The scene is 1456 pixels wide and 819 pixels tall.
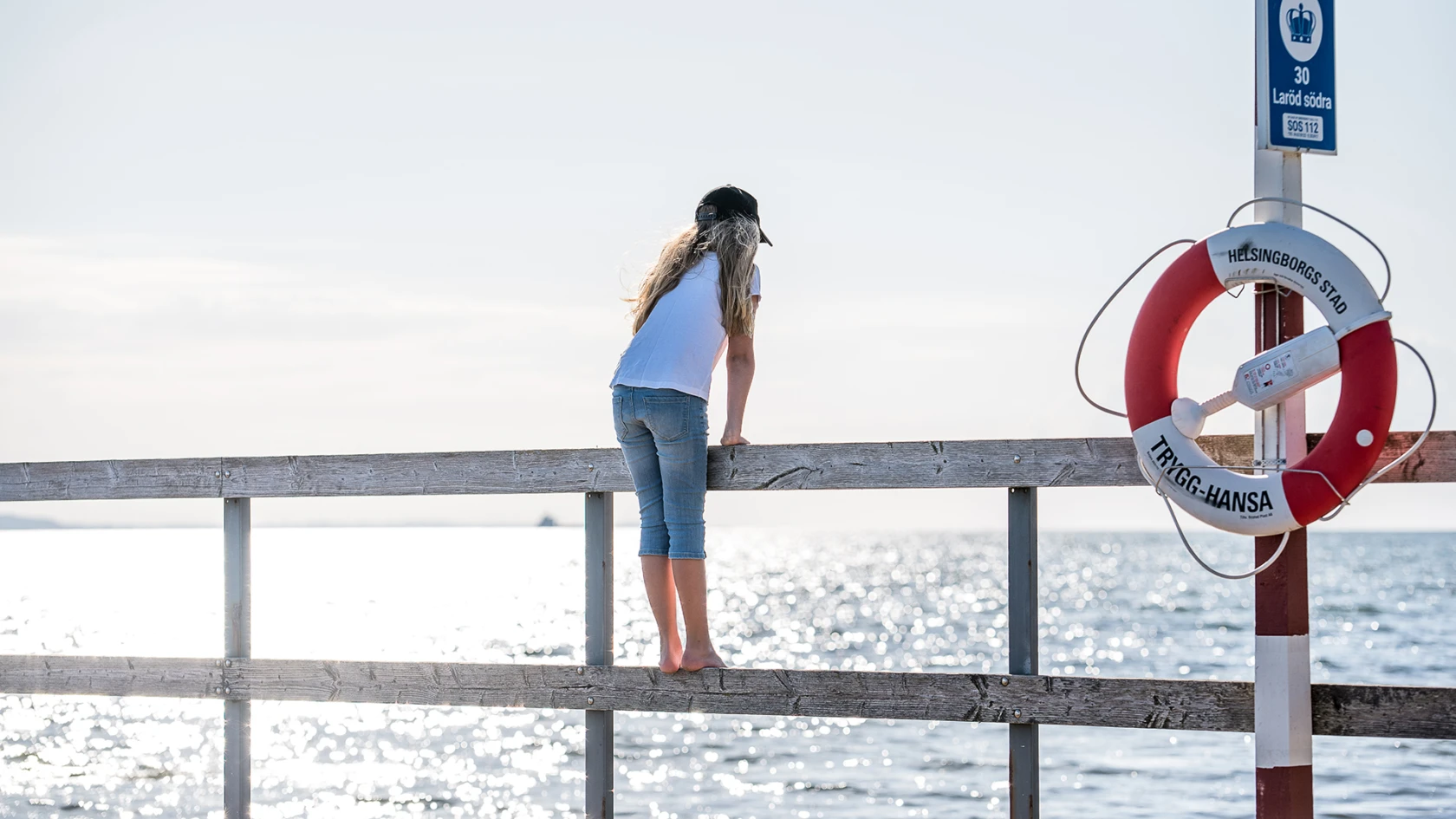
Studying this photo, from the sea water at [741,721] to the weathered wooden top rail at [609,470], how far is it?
116 cm

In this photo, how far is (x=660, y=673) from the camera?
10.3ft

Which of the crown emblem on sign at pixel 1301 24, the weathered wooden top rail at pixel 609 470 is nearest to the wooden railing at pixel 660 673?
the weathered wooden top rail at pixel 609 470

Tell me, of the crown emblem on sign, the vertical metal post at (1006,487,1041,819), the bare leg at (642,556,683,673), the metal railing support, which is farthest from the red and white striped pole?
the metal railing support

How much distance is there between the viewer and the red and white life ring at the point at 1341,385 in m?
2.71

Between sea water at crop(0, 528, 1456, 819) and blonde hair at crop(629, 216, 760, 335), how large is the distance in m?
2.29

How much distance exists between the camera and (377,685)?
10.8 ft

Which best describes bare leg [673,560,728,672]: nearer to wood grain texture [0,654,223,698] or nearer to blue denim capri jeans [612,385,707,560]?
blue denim capri jeans [612,385,707,560]

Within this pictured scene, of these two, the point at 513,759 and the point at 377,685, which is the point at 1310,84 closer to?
the point at 377,685

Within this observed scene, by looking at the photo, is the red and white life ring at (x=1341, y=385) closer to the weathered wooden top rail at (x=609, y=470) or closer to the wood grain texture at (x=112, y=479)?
the weathered wooden top rail at (x=609, y=470)

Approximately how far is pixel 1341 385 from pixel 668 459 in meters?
1.38

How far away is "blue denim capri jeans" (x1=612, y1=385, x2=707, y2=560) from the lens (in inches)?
124

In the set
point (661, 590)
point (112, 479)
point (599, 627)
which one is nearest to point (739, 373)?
point (661, 590)

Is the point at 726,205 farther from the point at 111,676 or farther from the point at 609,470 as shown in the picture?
the point at 111,676

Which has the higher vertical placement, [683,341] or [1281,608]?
[683,341]
